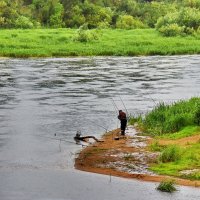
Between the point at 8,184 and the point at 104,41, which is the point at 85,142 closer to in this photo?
the point at 8,184

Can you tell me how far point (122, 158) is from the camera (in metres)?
30.3

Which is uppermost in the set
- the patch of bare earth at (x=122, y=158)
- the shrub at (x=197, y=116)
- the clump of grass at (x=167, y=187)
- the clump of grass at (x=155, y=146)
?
the shrub at (x=197, y=116)

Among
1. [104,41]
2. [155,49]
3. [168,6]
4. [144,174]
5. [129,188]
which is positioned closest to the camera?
[129,188]

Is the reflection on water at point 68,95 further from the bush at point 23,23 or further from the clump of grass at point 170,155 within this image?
the bush at point 23,23

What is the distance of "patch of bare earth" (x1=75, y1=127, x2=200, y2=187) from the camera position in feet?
90.5

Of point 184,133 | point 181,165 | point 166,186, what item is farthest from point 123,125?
point 166,186

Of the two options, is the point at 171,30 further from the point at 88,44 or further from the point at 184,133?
the point at 184,133

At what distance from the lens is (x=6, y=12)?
126m

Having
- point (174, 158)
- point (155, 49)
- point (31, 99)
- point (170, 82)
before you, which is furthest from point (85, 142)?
point (155, 49)

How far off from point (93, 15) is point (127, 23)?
9.27 metres

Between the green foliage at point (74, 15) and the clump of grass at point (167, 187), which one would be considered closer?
the clump of grass at point (167, 187)

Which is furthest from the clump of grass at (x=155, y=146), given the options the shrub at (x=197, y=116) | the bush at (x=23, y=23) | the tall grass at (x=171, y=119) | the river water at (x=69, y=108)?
the bush at (x=23, y=23)

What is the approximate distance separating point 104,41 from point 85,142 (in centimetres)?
7558

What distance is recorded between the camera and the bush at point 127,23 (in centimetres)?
13800
